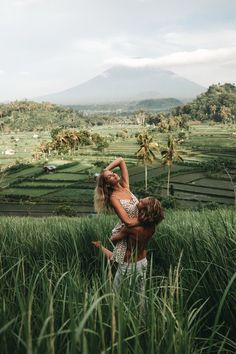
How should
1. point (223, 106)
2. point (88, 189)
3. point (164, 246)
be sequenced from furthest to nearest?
point (223, 106)
point (88, 189)
point (164, 246)

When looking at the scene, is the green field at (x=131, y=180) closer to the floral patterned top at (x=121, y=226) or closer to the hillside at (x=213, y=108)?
the floral patterned top at (x=121, y=226)

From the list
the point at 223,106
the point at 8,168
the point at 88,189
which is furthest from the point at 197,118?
the point at 88,189

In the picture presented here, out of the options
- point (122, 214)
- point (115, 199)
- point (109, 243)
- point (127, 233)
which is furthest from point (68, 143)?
point (127, 233)

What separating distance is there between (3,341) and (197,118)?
461 ft

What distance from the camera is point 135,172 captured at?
54969 mm

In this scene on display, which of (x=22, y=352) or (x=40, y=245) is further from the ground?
(x=22, y=352)

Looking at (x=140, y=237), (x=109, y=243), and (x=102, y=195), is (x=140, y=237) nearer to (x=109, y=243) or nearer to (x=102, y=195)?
(x=102, y=195)

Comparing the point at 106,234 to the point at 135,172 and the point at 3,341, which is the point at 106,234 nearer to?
the point at 3,341

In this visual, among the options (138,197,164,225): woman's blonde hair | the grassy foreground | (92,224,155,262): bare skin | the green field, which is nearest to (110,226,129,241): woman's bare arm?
(92,224,155,262): bare skin

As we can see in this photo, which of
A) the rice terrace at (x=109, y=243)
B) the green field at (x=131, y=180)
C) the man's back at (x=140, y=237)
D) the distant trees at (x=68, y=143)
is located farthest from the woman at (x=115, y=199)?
the distant trees at (x=68, y=143)

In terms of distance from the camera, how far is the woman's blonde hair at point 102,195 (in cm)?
411

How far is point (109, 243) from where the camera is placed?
4.68 m

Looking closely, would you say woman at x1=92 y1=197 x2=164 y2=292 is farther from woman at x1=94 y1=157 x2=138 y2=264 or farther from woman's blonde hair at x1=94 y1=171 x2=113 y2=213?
woman's blonde hair at x1=94 y1=171 x2=113 y2=213

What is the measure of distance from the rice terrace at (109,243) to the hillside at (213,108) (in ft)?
1.49
